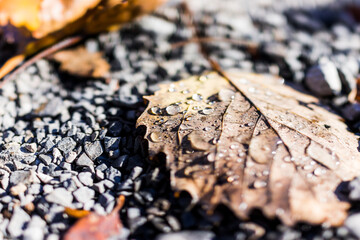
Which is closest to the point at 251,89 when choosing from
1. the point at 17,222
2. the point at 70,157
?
the point at 70,157

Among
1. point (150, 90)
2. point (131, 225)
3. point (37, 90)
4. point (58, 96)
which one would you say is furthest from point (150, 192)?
point (37, 90)

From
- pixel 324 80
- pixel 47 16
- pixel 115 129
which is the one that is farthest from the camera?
pixel 47 16

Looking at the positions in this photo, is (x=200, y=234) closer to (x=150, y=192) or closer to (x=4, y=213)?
(x=150, y=192)

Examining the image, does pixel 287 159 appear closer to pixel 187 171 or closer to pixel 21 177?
pixel 187 171

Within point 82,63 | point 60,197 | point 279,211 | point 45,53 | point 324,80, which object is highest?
point 45,53

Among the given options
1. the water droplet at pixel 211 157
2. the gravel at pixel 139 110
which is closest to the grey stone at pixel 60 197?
the gravel at pixel 139 110

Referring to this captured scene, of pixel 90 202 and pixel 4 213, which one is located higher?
pixel 4 213

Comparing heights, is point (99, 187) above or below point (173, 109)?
below
